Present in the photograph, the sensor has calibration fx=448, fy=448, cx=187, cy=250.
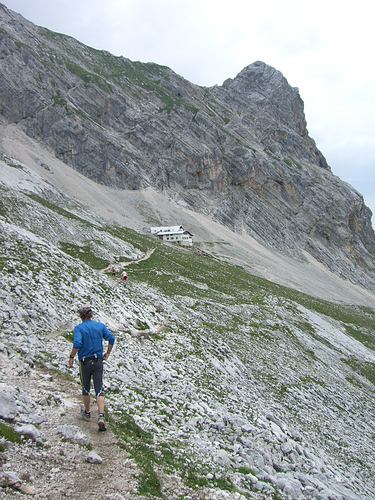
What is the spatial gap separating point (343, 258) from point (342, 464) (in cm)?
15653

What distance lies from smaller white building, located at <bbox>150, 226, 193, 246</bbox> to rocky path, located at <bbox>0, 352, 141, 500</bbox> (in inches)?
3666

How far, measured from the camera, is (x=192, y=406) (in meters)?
18.4

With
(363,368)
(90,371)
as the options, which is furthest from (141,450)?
(363,368)

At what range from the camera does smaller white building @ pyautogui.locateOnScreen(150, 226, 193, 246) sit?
4269 inches

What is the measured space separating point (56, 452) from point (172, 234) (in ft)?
326

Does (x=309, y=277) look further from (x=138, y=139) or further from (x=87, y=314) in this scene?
(x=87, y=314)

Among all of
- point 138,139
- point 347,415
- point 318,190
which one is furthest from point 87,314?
point 318,190

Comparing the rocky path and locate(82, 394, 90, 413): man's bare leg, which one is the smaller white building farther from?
locate(82, 394, 90, 413): man's bare leg

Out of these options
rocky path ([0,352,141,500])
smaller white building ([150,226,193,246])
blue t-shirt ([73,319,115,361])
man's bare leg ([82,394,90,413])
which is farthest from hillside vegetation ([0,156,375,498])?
smaller white building ([150,226,193,246])

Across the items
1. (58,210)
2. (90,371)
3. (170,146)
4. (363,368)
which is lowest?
(58,210)

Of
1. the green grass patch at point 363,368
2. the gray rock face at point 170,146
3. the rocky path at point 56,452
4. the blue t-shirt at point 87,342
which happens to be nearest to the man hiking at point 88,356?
the blue t-shirt at point 87,342

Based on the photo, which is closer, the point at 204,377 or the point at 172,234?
the point at 204,377

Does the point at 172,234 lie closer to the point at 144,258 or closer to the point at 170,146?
the point at 144,258

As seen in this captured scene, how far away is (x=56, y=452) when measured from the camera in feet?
36.1
